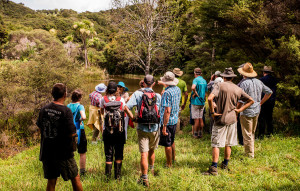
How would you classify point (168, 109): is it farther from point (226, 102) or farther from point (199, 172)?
point (199, 172)

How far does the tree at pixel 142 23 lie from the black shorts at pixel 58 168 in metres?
7.87

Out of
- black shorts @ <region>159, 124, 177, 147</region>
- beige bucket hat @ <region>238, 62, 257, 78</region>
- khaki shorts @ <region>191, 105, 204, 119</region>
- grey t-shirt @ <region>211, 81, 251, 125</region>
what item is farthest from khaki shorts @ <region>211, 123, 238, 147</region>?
khaki shorts @ <region>191, 105, 204, 119</region>

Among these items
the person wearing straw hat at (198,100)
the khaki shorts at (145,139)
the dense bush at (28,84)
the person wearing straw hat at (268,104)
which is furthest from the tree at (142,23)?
the khaki shorts at (145,139)

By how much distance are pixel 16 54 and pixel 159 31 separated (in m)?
35.9

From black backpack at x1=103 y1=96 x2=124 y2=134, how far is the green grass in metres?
0.94

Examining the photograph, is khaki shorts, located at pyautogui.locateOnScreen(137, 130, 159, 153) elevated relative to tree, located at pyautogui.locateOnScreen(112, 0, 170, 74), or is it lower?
lower

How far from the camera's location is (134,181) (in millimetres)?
3498

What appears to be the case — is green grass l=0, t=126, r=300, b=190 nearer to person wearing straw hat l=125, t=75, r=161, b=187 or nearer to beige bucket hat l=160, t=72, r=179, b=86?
person wearing straw hat l=125, t=75, r=161, b=187

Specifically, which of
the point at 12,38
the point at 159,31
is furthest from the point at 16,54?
the point at 159,31

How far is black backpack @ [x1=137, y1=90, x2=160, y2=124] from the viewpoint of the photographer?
3426mm

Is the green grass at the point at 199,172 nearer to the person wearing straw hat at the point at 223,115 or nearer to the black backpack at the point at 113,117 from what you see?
the person wearing straw hat at the point at 223,115

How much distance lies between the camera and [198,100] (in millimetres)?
6117

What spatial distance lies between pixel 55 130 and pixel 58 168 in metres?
0.56

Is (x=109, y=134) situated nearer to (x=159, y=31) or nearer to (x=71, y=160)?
(x=71, y=160)
